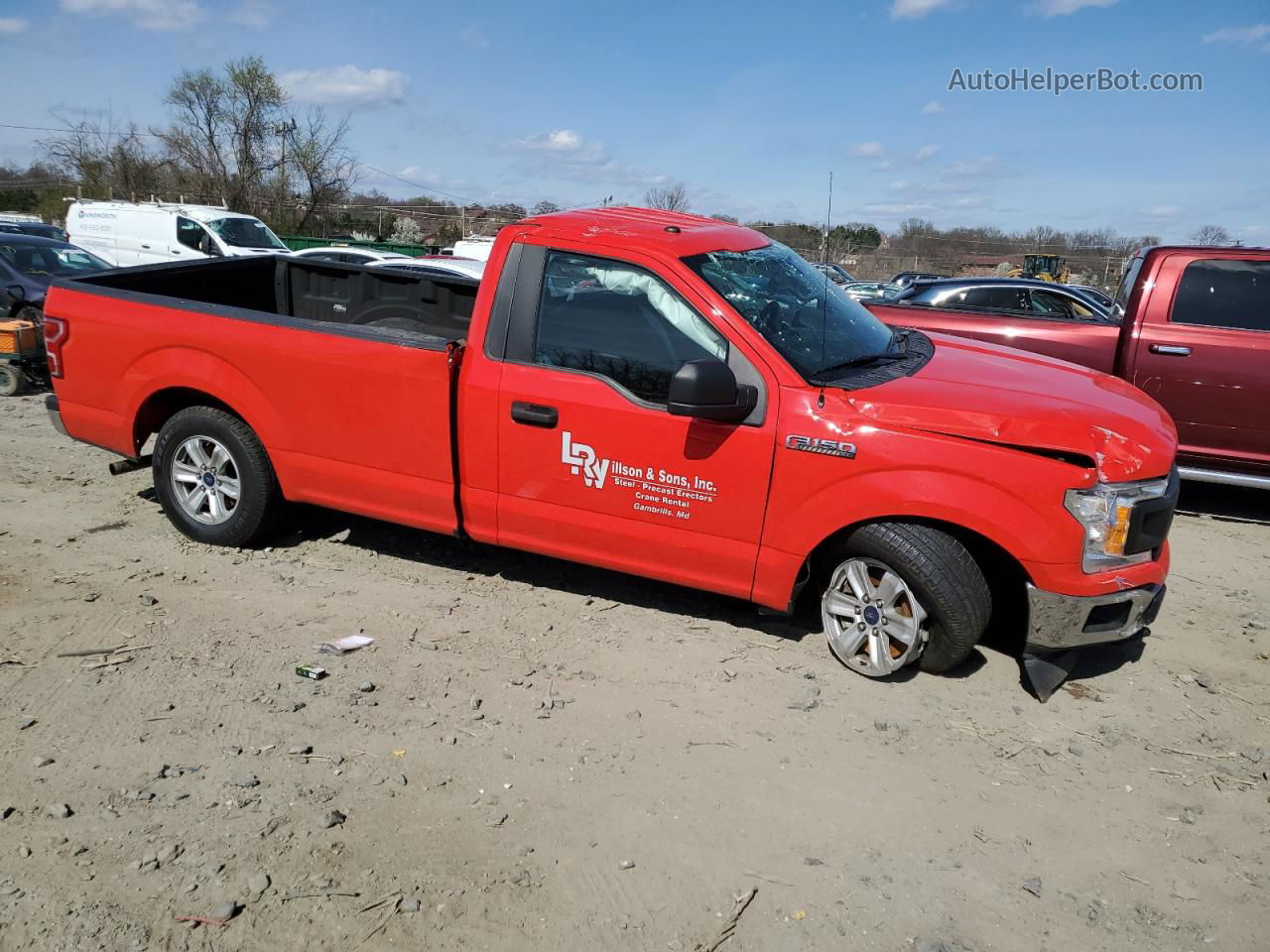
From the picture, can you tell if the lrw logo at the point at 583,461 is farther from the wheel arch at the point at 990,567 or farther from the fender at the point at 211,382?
the fender at the point at 211,382

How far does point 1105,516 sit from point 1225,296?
4.24m

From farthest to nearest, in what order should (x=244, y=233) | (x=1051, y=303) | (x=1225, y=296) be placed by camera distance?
(x=244, y=233)
(x=1051, y=303)
(x=1225, y=296)

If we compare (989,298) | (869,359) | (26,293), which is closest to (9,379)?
(26,293)

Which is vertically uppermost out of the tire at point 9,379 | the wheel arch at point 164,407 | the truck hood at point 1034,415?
the truck hood at point 1034,415

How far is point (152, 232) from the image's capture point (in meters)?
17.8

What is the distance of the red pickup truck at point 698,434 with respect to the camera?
379 cm

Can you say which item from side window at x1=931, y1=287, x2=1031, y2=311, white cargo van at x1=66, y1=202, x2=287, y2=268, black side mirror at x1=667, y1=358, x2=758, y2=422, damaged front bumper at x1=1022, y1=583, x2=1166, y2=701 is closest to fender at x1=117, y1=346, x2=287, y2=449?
black side mirror at x1=667, y1=358, x2=758, y2=422

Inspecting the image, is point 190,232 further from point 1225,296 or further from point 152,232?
point 1225,296

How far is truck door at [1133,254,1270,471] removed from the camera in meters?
6.59

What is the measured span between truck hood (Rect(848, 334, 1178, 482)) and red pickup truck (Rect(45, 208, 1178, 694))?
1 centimetres

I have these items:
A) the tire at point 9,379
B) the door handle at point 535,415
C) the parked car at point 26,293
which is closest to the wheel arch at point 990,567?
the door handle at point 535,415

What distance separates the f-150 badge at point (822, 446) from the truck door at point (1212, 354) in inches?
165

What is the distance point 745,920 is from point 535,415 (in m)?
2.35

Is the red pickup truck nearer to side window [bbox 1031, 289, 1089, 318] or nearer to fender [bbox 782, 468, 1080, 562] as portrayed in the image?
fender [bbox 782, 468, 1080, 562]
